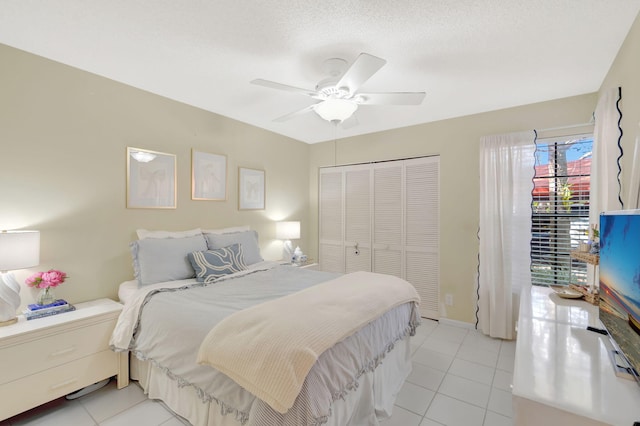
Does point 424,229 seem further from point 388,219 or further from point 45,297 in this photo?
point 45,297

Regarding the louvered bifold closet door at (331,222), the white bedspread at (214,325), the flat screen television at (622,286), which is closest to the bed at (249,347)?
the white bedspread at (214,325)

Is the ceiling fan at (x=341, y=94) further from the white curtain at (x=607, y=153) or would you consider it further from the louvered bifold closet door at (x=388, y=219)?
the louvered bifold closet door at (x=388, y=219)

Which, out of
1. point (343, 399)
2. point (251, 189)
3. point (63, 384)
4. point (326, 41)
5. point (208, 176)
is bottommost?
point (63, 384)

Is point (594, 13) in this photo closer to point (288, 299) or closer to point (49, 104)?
point (288, 299)

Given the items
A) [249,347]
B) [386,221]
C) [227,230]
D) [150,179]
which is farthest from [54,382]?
[386,221]

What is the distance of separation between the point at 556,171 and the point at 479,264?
1.24 meters

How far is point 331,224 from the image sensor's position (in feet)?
15.4

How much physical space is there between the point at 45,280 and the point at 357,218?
136 inches

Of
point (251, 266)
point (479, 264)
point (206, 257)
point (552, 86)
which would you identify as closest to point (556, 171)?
point (552, 86)

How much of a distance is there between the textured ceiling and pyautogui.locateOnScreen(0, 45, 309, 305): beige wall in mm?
183

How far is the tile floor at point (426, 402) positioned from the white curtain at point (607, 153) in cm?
154

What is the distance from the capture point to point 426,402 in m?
2.12

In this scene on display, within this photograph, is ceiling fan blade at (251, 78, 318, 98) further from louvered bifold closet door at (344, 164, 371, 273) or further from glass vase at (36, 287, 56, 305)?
louvered bifold closet door at (344, 164, 371, 273)

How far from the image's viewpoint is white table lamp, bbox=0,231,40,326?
185 cm
